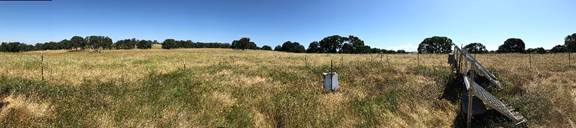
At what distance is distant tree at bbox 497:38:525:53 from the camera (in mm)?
98938

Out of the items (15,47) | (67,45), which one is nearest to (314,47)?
(67,45)

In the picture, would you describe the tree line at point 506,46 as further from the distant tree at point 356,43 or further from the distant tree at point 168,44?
the distant tree at point 168,44

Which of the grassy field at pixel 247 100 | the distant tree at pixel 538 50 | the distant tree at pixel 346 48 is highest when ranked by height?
the distant tree at pixel 346 48

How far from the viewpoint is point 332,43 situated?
123375 mm

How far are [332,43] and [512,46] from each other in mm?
46003

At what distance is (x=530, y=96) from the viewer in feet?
59.5

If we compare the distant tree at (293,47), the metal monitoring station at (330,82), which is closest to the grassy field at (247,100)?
the metal monitoring station at (330,82)

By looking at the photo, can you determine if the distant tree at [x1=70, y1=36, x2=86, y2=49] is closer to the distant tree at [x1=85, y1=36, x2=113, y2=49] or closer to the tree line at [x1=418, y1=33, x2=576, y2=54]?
the distant tree at [x1=85, y1=36, x2=113, y2=49]

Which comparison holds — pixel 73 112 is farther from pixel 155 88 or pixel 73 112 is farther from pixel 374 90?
pixel 374 90

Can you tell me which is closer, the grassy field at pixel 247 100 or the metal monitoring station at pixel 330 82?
the grassy field at pixel 247 100

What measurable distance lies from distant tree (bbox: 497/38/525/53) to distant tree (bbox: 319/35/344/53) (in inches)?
1642

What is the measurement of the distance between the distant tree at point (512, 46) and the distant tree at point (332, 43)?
41699mm

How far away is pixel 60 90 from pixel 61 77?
3088 millimetres

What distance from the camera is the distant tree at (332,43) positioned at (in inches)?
4840
